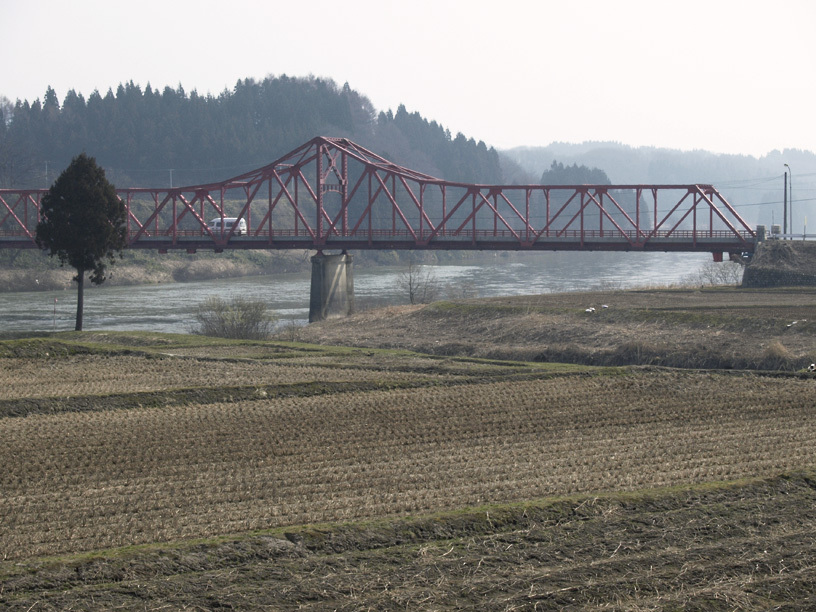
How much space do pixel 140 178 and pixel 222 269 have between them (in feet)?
223

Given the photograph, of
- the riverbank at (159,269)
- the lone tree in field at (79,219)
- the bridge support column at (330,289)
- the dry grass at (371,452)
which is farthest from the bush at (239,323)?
the riverbank at (159,269)

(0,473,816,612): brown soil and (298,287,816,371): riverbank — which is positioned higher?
(298,287,816,371): riverbank

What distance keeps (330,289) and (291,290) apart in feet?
90.8

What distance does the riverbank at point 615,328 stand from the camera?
44.0 metres

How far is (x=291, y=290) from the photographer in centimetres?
10281

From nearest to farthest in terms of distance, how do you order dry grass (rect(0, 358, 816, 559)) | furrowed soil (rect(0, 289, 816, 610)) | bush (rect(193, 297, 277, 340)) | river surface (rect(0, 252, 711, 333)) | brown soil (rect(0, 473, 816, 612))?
1. brown soil (rect(0, 473, 816, 612))
2. furrowed soil (rect(0, 289, 816, 610))
3. dry grass (rect(0, 358, 816, 559))
4. bush (rect(193, 297, 277, 340))
5. river surface (rect(0, 252, 711, 333))

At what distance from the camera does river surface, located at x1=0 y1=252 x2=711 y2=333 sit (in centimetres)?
7369

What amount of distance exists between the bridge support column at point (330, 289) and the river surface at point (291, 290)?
5.79ft

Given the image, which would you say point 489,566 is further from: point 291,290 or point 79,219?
point 291,290

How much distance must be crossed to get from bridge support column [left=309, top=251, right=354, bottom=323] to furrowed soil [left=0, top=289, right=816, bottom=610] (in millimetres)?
29992

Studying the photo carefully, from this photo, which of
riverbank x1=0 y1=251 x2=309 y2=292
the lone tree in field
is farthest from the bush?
riverbank x1=0 y1=251 x2=309 y2=292

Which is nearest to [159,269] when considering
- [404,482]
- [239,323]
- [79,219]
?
[239,323]

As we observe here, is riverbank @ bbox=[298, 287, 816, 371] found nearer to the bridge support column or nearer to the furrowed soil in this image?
the furrowed soil

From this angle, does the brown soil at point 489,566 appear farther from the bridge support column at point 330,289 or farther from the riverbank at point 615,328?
the bridge support column at point 330,289
